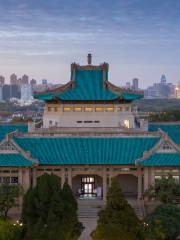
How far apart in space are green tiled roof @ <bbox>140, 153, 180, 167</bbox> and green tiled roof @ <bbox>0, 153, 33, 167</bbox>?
21.7 feet

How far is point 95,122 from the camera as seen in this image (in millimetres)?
36719

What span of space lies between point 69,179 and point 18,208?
3417 mm

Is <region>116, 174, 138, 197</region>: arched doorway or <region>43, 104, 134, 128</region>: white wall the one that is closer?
<region>116, 174, 138, 197</region>: arched doorway

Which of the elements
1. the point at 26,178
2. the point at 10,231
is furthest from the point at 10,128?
the point at 10,231

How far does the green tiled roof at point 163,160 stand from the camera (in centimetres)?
3091

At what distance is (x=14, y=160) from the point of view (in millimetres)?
31188

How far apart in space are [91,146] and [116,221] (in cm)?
1153

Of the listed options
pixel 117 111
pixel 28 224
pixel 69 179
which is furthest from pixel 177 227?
pixel 117 111

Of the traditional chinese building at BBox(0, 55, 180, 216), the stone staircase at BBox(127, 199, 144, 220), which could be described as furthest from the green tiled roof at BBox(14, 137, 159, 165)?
the stone staircase at BBox(127, 199, 144, 220)

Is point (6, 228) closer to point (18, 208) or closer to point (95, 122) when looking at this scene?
point (18, 208)

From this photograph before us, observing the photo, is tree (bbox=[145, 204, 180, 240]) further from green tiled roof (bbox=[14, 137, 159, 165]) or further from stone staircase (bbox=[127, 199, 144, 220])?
green tiled roof (bbox=[14, 137, 159, 165])

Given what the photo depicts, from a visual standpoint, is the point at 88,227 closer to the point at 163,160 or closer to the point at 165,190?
the point at 165,190

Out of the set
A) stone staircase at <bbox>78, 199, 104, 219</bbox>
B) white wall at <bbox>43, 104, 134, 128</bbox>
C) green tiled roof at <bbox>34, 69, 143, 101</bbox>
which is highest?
green tiled roof at <bbox>34, 69, 143, 101</bbox>

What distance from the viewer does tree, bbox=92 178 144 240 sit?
21594 millimetres
